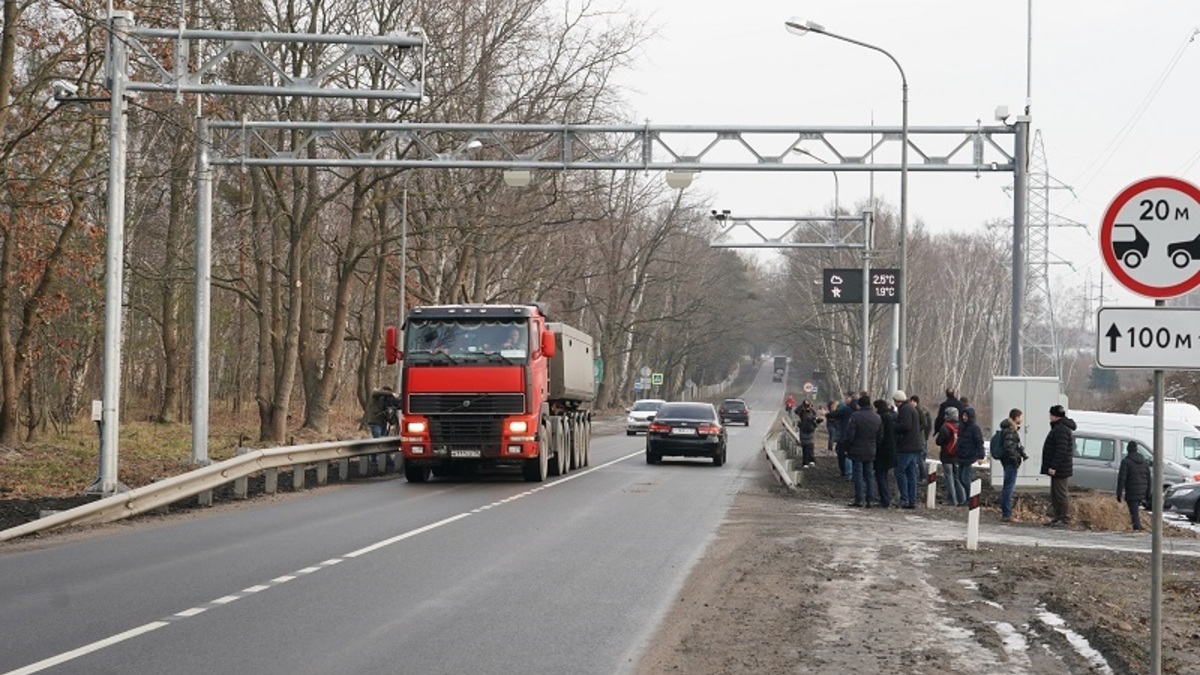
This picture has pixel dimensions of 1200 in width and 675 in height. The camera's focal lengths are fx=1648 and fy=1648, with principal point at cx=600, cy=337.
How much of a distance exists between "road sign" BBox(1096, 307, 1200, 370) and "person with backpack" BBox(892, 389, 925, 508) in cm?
1677

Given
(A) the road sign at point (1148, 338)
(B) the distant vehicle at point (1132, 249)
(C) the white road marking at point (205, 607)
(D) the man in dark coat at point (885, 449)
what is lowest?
(C) the white road marking at point (205, 607)

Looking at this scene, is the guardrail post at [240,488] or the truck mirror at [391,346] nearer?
the guardrail post at [240,488]

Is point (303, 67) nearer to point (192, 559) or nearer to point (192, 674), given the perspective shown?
point (192, 559)

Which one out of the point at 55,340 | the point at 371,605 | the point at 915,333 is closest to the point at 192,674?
the point at 371,605

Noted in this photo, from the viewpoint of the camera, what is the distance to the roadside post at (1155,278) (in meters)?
9.07

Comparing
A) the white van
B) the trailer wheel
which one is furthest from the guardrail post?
the white van

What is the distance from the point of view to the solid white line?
9227 mm

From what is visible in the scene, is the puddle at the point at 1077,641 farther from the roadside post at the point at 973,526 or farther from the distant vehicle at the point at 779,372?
the distant vehicle at the point at 779,372

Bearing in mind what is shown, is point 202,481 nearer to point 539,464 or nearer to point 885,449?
point 539,464

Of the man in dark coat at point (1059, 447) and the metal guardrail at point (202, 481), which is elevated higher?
the man in dark coat at point (1059, 447)

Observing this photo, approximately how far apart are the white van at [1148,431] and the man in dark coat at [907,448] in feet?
32.8

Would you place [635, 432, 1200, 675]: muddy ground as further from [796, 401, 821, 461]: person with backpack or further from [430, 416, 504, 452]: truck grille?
[796, 401, 821, 461]: person with backpack

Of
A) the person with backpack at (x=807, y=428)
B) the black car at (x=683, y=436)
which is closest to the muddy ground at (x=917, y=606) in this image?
the black car at (x=683, y=436)

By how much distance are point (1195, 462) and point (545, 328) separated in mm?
15151
